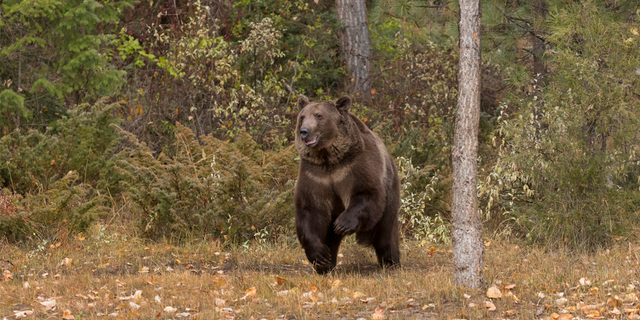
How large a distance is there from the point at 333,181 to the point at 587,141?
127 inches

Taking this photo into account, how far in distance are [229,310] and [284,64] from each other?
9.34 m

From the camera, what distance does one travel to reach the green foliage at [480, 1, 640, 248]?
299 inches

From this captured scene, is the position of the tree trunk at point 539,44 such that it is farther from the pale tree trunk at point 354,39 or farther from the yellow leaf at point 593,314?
the yellow leaf at point 593,314

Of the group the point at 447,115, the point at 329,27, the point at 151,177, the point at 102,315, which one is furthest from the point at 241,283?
the point at 329,27

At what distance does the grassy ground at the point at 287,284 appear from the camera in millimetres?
5207

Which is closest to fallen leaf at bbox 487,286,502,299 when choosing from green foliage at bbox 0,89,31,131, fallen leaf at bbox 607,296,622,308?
fallen leaf at bbox 607,296,622,308

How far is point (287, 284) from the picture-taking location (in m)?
6.16

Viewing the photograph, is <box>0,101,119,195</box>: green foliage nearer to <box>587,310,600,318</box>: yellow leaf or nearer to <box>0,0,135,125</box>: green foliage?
<box>0,0,135,125</box>: green foliage

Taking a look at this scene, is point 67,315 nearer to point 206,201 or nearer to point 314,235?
point 314,235

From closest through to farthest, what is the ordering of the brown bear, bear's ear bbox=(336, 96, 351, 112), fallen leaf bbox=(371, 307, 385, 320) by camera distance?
fallen leaf bbox=(371, 307, 385, 320) → the brown bear → bear's ear bbox=(336, 96, 351, 112)

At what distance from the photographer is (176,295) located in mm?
5812

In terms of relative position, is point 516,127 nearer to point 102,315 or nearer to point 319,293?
point 319,293

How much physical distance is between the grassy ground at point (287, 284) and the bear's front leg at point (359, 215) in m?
0.49

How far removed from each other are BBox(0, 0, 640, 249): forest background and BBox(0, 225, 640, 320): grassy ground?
531 millimetres
